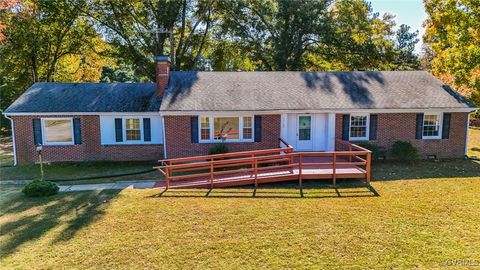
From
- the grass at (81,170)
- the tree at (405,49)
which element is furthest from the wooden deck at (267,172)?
the tree at (405,49)

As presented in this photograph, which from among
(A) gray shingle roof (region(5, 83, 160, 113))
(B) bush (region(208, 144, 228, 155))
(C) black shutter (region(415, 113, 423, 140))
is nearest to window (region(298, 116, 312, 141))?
(B) bush (region(208, 144, 228, 155))

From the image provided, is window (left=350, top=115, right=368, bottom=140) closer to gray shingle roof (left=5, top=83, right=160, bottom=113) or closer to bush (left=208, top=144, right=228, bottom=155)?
bush (left=208, top=144, right=228, bottom=155)

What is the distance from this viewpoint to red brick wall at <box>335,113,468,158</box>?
16.7 meters

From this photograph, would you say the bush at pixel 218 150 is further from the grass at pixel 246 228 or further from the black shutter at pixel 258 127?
the grass at pixel 246 228

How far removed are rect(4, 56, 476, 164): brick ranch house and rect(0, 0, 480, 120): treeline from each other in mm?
11187

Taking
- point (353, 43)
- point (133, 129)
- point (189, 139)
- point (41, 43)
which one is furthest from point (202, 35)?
point (189, 139)

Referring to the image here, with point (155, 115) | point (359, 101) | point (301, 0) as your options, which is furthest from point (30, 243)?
point (301, 0)

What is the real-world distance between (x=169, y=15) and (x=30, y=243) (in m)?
22.5

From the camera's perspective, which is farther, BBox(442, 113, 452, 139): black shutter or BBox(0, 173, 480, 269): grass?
BBox(442, 113, 452, 139): black shutter

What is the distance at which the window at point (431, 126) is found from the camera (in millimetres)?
17000

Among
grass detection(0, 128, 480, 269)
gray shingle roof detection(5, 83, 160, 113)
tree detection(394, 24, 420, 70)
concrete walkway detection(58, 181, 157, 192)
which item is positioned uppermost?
tree detection(394, 24, 420, 70)

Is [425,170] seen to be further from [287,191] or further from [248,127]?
[248,127]

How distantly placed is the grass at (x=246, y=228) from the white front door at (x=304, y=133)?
4.56m

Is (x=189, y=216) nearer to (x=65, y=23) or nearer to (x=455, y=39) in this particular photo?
(x=455, y=39)
